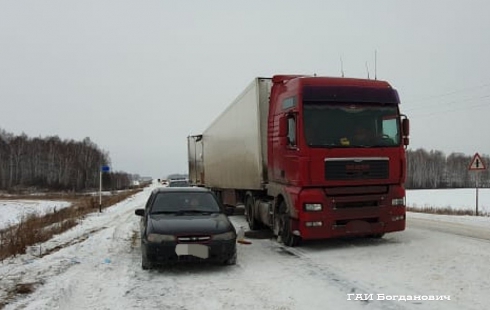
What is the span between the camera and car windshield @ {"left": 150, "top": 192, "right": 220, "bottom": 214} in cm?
972

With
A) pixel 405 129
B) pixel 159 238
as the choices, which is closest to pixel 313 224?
pixel 405 129

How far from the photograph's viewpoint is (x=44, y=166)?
358ft

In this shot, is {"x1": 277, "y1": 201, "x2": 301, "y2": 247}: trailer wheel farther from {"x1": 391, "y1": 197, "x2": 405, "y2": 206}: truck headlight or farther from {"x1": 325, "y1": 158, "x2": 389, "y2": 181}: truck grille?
{"x1": 391, "y1": 197, "x2": 405, "y2": 206}: truck headlight

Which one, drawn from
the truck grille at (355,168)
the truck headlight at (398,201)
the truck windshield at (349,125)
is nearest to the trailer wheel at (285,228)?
the truck grille at (355,168)

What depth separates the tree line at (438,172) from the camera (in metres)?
132

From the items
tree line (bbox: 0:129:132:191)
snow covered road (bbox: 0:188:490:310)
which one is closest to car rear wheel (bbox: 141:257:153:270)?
snow covered road (bbox: 0:188:490:310)

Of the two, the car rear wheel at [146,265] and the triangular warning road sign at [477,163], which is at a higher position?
the triangular warning road sign at [477,163]

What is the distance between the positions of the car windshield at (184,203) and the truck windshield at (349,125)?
242 cm

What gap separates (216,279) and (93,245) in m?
5.13

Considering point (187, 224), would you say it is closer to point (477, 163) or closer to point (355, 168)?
point (355, 168)

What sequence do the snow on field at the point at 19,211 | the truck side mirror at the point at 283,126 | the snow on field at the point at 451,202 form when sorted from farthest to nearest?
the snow on field at the point at 451,202 → the snow on field at the point at 19,211 → the truck side mirror at the point at 283,126

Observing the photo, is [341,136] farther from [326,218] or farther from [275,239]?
[275,239]

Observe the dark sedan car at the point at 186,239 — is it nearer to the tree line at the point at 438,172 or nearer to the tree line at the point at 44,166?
the tree line at the point at 44,166

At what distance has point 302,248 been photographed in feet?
35.1
